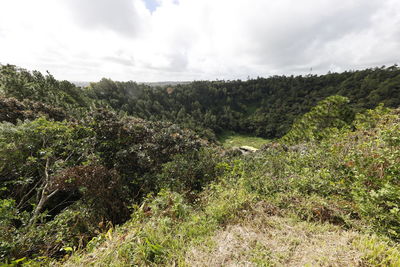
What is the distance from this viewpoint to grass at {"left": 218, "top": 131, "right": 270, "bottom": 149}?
5841 cm

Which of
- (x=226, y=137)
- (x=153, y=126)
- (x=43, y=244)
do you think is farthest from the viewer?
(x=226, y=137)

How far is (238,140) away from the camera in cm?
6338

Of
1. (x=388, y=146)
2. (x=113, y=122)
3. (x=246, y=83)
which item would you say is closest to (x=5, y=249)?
(x=113, y=122)

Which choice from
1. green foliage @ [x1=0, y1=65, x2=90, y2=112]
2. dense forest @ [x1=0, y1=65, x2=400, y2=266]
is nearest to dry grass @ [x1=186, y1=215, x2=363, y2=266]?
dense forest @ [x1=0, y1=65, x2=400, y2=266]

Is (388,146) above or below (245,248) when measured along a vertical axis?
above

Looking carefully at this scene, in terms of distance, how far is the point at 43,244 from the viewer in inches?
116

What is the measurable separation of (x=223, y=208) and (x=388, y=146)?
13.4 feet

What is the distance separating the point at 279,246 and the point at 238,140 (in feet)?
206

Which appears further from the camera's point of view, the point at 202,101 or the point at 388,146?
the point at 202,101

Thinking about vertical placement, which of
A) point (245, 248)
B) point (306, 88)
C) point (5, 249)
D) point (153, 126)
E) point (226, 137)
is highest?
point (306, 88)

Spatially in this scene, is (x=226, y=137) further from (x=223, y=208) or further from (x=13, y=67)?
(x=223, y=208)

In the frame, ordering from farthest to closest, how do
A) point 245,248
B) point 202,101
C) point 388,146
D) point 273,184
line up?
point 202,101
point 273,184
point 388,146
point 245,248

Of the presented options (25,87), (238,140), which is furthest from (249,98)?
(25,87)

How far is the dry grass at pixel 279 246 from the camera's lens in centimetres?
201
